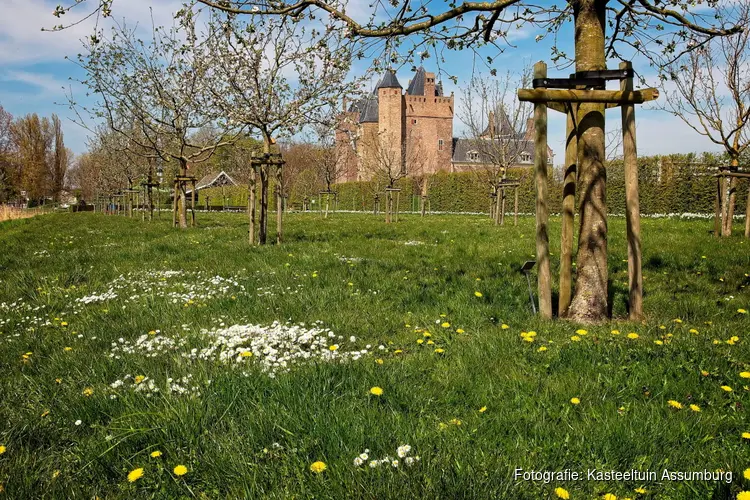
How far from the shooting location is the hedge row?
2553 cm

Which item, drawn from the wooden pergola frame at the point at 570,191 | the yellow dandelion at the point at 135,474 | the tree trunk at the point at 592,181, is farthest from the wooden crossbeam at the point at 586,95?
the yellow dandelion at the point at 135,474

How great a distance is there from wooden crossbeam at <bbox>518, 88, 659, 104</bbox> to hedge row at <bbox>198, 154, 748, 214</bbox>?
9708mm

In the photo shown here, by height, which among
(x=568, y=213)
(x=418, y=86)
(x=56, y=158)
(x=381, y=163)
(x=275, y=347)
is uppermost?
(x=418, y=86)

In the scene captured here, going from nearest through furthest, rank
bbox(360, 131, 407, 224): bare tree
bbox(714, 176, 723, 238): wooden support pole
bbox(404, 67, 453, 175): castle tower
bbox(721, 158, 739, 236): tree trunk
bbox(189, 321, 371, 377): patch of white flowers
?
bbox(189, 321, 371, 377): patch of white flowers
bbox(714, 176, 723, 238): wooden support pole
bbox(721, 158, 739, 236): tree trunk
bbox(360, 131, 407, 224): bare tree
bbox(404, 67, 453, 175): castle tower

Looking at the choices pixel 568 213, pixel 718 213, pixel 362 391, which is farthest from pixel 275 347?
pixel 718 213

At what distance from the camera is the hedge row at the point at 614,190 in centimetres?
2553

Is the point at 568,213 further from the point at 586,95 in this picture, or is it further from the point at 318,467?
the point at 318,467

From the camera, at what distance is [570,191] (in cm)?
491

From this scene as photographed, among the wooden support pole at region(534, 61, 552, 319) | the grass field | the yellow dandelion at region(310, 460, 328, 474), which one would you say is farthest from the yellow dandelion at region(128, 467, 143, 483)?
the wooden support pole at region(534, 61, 552, 319)

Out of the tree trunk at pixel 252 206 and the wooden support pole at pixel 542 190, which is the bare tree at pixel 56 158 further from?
the wooden support pole at pixel 542 190

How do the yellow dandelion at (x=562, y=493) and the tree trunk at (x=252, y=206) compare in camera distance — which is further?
the tree trunk at (x=252, y=206)

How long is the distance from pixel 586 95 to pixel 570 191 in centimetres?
101

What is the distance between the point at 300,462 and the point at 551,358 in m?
2.23

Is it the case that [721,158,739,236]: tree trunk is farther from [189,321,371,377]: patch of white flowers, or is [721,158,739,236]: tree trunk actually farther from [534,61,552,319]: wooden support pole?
[189,321,371,377]: patch of white flowers
